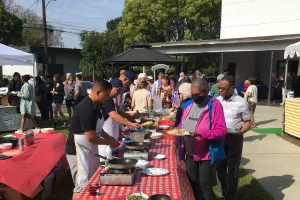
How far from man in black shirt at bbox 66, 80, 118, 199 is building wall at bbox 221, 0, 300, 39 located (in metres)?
20.0

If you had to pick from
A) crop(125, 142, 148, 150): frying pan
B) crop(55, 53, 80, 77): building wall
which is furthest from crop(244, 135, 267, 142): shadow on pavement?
crop(55, 53, 80, 77): building wall

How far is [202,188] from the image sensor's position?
3617 mm

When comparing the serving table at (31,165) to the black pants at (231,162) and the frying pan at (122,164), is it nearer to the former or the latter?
the frying pan at (122,164)

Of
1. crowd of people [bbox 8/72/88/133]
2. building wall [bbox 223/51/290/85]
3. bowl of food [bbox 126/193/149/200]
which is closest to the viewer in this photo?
bowl of food [bbox 126/193/149/200]

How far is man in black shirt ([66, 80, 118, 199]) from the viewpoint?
3.22 meters

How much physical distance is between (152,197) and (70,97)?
28.9ft

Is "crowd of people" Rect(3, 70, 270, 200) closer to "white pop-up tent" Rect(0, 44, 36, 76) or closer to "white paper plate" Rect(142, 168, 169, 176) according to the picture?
"white paper plate" Rect(142, 168, 169, 176)

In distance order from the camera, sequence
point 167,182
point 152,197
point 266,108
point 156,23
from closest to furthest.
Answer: point 152,197, point 167,182, point 266,108, point 156,23

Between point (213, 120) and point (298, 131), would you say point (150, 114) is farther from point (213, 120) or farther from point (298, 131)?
point (298, 131)

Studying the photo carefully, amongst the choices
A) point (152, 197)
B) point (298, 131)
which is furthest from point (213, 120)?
point (298, 131)

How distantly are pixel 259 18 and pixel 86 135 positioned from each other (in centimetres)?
2159

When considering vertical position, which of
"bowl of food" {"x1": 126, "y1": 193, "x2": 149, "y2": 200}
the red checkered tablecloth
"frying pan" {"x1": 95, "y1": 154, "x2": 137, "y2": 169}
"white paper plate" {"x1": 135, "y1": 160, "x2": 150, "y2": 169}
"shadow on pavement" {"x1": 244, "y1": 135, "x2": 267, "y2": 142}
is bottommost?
"shadow on pavement" {"x1": 244, "y1": 135, "x2": 267, "y2": 142}

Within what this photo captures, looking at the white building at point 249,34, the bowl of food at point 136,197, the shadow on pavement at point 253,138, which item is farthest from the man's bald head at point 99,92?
the white building at point 249,34

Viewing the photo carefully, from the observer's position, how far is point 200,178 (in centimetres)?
364
